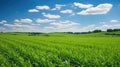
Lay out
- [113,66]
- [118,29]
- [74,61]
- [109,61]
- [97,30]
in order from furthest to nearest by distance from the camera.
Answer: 1. [97,30]
2. [118,29]
3. [74,61]
4. [109,61]
5. [113,66]

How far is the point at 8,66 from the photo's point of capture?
943 centimetres

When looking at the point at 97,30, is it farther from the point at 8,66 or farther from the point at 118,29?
the point at 8,66

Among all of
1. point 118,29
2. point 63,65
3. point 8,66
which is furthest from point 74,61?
point 118,29

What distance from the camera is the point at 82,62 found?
980 cm

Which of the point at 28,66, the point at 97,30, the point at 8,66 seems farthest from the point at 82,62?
the point at 97,30

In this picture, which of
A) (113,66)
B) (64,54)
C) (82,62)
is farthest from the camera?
(64,54)

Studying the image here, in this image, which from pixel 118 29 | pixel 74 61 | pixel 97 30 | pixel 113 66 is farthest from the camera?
pixel 97 30

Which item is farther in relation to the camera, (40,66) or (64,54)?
(64,54)

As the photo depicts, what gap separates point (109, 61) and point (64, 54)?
184 inches

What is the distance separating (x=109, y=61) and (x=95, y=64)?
94 cm

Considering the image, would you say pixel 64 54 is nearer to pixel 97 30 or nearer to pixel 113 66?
pixel 113 66

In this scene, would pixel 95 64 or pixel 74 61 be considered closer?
pixel 95 64

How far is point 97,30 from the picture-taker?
151m

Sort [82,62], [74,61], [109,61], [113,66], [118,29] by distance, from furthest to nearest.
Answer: [118,29], [74,61], [82,62], [109,61], [113,66]
